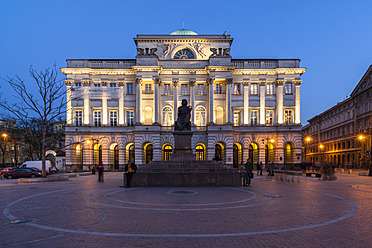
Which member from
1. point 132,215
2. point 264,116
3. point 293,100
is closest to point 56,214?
point 132,215

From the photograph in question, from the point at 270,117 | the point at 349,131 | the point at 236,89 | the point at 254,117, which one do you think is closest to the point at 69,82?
the point at 236,89

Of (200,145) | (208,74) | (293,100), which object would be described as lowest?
(200,145)

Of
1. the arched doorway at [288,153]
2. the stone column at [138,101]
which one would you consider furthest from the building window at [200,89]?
the arched doorway at [288,153]

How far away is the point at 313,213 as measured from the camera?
33.3ft

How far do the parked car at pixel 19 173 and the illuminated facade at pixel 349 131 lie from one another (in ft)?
138

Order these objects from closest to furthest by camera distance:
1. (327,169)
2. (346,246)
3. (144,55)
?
(346,246) < (327,169) < (144,55)

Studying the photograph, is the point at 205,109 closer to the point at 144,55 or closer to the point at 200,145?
the point at 200,145

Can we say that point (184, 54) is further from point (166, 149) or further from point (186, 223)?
point (186, 223)

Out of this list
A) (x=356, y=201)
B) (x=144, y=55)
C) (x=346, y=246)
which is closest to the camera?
(x=346, y=246)

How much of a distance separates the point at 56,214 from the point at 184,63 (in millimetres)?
42804

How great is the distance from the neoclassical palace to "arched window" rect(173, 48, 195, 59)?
0.63 ft

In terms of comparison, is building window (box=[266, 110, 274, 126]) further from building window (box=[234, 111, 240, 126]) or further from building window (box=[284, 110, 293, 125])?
building window (box=[234, 111, 240, 126])

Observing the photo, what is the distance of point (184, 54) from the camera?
50.7 m

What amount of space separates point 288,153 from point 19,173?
45814 millimetres
